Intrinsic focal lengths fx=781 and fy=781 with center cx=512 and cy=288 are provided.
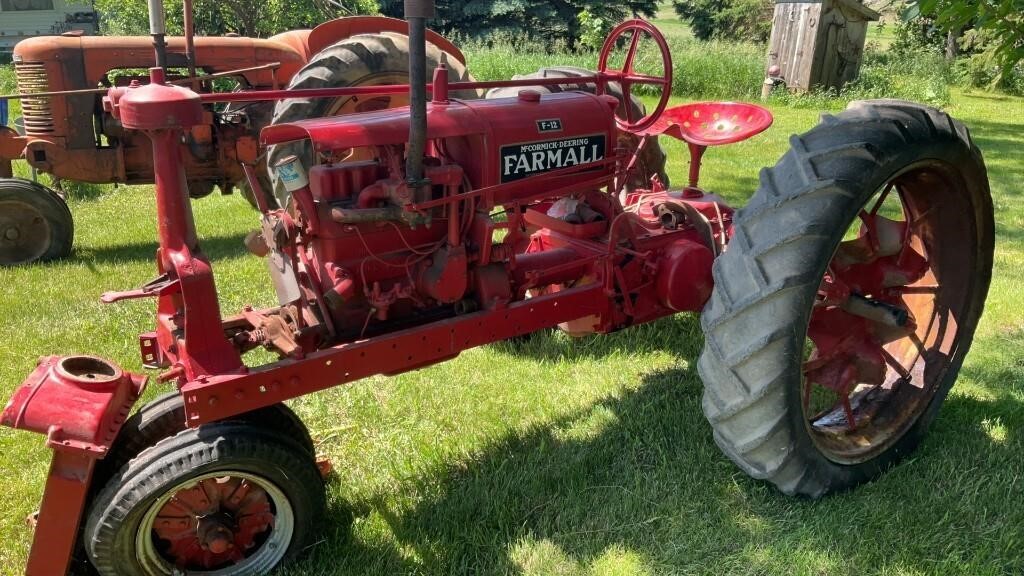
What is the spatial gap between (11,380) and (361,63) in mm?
2656

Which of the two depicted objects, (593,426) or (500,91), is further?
(500,91)

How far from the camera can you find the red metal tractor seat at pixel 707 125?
12.3ft

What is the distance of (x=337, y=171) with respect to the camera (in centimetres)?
254

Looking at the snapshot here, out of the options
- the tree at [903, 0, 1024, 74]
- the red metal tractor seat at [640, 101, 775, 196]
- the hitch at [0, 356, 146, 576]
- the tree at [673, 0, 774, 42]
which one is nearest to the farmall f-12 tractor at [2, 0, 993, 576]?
the hitch at [0, 356, 146, 576]

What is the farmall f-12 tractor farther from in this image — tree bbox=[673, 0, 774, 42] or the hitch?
tree bbox=[673, 0, 774, 42]

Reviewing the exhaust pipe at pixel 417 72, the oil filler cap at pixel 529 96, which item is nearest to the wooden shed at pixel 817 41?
the oil filler cap at pixel 529 96

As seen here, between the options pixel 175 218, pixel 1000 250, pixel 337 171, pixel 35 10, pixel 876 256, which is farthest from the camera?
pixel 35 10

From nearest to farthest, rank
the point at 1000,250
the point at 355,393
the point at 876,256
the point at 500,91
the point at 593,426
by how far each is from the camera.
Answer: the point at 876,256, the point at 593,426, the point at 355,393, the point at 500,91, the point at 1000,250

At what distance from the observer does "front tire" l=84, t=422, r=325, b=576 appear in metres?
2.24

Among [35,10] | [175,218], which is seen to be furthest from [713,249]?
[35,10]

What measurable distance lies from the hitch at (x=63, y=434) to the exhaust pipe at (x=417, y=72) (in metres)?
1.15

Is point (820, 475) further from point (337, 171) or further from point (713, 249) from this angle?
point (337, 171)

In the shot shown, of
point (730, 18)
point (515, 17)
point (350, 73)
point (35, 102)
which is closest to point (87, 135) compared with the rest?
point (35, 102)

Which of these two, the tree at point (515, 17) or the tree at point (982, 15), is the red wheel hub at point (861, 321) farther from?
the tree at point (515, 17)
